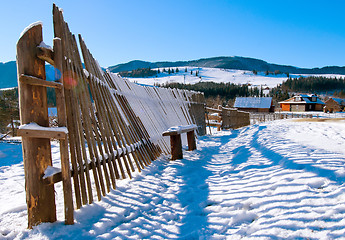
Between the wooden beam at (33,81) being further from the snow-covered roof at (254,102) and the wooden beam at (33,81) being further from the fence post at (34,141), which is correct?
the snow-covered roof at (254,102)

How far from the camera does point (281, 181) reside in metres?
2.81

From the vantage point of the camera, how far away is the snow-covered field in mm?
1986

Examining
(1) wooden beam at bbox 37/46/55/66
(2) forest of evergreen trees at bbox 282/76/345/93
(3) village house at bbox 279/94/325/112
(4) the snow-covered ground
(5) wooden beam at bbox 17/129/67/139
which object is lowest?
(3) village house at bbox 279/94/325/112

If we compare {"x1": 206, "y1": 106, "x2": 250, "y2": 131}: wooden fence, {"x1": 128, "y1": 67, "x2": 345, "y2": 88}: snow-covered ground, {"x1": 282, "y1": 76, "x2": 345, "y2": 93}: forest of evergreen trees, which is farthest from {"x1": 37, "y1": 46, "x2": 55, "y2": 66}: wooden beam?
{"x1": 128, "y1": 67, "x2": 345, "y2": 88}: snow-covered ground

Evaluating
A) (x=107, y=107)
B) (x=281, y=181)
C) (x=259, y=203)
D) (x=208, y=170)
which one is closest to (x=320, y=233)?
(x=259, y=203)

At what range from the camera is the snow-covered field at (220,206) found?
199 cm

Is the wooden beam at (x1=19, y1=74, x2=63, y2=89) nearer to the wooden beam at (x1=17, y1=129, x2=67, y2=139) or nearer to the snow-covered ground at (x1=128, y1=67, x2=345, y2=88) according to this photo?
the wooden beam at (x1=17, y1=129, x2=67, y2=139)

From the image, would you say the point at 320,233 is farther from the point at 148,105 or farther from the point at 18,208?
the point at 148,105

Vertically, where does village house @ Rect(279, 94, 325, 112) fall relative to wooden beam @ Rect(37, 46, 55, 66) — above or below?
below

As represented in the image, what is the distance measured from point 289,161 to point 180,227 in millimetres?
2265

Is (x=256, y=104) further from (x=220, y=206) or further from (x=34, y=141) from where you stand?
(x=34, y=141)

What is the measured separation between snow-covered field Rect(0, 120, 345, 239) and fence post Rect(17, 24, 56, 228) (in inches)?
6.9

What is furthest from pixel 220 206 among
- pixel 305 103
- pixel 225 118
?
pixel 305 103

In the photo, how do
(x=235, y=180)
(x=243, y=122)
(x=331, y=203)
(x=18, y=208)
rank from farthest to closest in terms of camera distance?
(x=243, y=122), (x=235, y=180), (x=18, y=208), (x=331, y=203)
